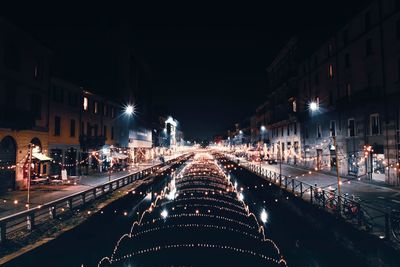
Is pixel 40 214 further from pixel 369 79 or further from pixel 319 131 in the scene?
pixel 319 131

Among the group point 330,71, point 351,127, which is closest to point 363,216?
point 351,127

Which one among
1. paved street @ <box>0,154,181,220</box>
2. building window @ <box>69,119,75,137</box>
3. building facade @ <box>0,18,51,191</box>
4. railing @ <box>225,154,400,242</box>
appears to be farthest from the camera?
building window @ <box>69,119,75,137</box>

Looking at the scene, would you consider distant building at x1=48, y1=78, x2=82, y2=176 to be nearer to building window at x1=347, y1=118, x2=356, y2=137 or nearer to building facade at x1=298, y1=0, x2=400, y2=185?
building facade at x1=298, y1=0, x2=400, y2=185

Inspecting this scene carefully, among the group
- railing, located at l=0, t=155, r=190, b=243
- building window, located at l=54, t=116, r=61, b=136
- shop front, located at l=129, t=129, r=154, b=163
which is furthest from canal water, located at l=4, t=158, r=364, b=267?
shop front, located at l=129, t=129, r=154, b=163

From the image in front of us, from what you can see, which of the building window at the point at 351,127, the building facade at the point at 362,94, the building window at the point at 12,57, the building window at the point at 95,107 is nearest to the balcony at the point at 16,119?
the building window at the point at 12,57

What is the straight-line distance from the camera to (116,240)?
13328mm

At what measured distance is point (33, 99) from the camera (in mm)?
23781

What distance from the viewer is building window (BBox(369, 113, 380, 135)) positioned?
24923 mm

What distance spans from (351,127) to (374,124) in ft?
12.7

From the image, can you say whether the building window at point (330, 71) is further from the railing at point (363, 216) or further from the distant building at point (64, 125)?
the distant building at point (64, 125)

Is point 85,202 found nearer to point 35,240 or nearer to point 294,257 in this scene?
point 35,240

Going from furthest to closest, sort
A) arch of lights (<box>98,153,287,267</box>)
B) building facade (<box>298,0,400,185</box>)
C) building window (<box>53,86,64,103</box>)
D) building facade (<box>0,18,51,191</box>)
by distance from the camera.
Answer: building window (<box>53,86,64,103</box>)
building facade (<box>298,0,400,185</box>)
building facade (<box>0,18,51,191</box>)
arch of lights (<box>98,153,287,267</box>)

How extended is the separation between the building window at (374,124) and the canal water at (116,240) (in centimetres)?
1280

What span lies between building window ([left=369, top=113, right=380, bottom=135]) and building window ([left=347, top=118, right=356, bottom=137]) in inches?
106
